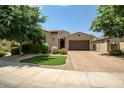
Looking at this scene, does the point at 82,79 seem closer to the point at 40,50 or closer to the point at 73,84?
the point at 73,84

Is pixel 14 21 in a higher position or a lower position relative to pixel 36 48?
higher

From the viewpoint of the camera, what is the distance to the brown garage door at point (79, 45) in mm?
30328

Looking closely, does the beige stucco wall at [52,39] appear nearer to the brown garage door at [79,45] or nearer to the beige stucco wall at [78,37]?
the beige stucco wall at [78,37]

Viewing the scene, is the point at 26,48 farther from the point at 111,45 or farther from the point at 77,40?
the point at 77,40

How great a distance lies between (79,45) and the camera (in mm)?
30500

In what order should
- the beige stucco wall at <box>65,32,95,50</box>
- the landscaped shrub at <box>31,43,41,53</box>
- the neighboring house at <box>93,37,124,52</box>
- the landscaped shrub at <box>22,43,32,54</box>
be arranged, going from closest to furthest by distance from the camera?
the landscaped shrub at <box>31,43,41,53</box> < the landscaped shrub at <box>22,43,32,54</box> < the neighboring house at <box>93,37,124,52</box> < the beige stucco wall at <box>65,32,95,50</box>

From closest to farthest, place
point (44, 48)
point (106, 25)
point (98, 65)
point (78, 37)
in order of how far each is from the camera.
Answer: point (98, 65) → point (106, 25) → point (44, 48) → point (78, 37)

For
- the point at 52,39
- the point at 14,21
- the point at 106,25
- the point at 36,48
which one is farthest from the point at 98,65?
the point at 52,39

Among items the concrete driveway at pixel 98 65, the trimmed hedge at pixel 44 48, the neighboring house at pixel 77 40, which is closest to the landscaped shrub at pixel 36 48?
the trimmed hedge at pixel 44 48

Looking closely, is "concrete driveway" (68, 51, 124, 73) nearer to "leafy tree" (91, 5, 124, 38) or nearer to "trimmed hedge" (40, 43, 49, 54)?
"leafy tree" (91, 5, 124, 38)

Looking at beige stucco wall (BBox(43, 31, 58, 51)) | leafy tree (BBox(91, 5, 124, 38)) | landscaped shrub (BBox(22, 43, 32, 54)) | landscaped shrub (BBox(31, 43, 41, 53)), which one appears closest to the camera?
leafy tree (BBox(91, 5, 124, 38))

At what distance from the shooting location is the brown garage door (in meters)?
30.3

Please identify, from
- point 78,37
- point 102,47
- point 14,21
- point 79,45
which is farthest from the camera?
point 79,45

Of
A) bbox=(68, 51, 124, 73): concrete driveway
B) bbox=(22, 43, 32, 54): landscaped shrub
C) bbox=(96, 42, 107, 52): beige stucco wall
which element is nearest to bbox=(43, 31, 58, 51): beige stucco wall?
bbox=(22, 43, 32, 54): landscaped shrub
